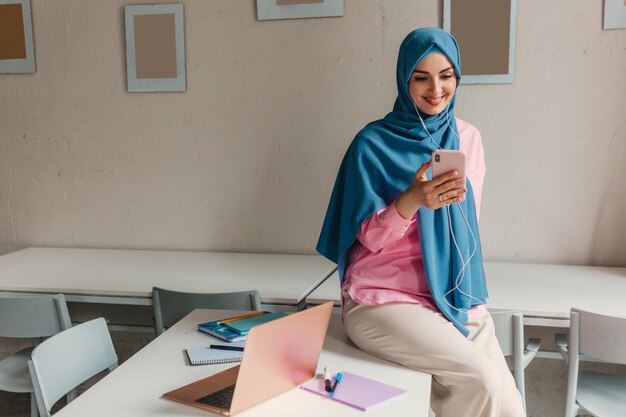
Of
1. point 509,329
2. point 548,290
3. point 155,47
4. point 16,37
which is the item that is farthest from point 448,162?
point 16,37

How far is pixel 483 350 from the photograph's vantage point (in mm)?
1810

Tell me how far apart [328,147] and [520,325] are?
1.42 meters

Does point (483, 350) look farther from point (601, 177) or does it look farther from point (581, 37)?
point (581, 37)

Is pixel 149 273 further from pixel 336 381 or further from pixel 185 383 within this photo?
pixel 336 381

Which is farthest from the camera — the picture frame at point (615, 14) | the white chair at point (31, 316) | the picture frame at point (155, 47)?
the picture frame at point (155, 47)

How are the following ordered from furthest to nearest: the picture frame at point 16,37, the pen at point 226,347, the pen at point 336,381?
the picture frame at point 16,37, the pen at point 226,347, the pen at point 336,381

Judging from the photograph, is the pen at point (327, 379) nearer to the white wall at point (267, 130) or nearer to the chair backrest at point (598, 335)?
the chair backrest at point (598, 335)

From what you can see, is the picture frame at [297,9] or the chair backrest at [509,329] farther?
the picture frame at [297,9]

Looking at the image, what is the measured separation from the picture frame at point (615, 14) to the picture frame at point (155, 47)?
2000 millimetres

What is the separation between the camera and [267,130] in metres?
3.18

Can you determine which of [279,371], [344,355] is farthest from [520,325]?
[279,371]

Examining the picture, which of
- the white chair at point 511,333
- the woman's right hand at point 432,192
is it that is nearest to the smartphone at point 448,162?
the woman's right hand at point 432,192

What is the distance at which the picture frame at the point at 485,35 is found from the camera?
9.34 ft

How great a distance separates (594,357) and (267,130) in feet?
Answer: 6.00
